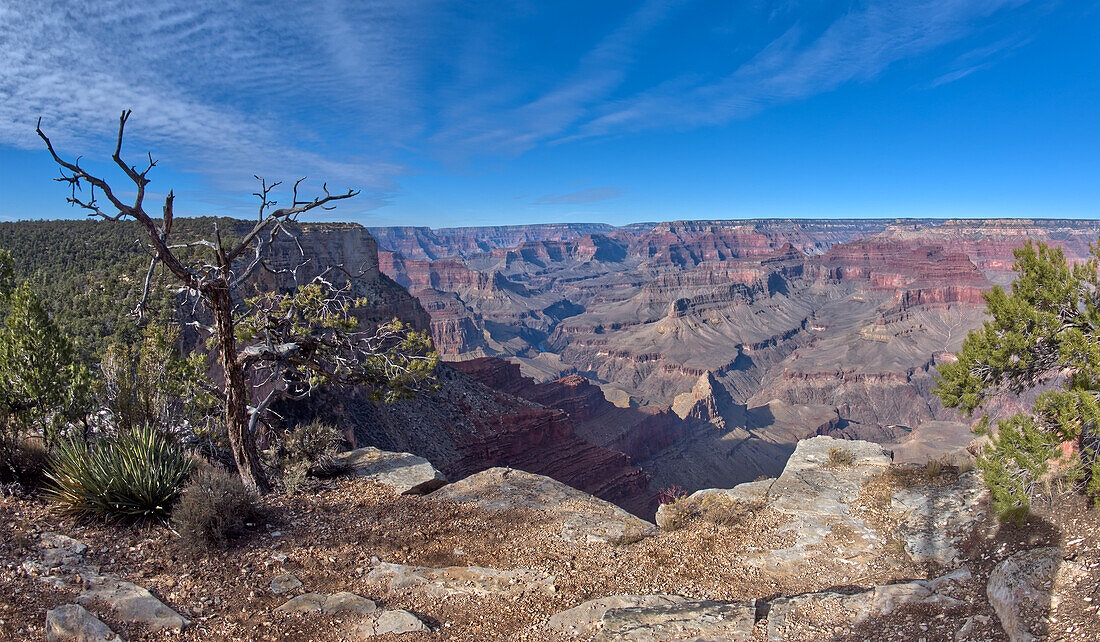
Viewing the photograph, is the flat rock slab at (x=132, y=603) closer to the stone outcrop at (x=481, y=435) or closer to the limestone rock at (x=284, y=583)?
the limestone rock at (x=284, y=583)

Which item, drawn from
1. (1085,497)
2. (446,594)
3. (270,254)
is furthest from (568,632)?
(270,254)

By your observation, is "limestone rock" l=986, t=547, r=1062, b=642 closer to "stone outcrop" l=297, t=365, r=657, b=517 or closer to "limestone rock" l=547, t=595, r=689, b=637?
"limestone rock" l=547, t=595, r=689, b=637

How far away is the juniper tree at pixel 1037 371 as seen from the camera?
7.47 m

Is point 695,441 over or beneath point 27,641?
beneath

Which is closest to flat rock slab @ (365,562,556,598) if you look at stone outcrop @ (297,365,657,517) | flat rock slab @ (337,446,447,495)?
flat rock slab @ (337,446,447,495)

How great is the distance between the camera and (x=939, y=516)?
8984 millimetres

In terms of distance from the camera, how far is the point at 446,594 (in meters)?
6.68

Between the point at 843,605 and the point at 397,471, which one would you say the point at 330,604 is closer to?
the point at 397,471

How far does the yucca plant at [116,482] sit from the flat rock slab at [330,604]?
9.69ft

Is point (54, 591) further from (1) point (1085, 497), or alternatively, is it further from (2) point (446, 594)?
(1) point (1085, 497)

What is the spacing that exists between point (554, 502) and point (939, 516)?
6.59 meters

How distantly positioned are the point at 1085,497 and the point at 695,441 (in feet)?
183

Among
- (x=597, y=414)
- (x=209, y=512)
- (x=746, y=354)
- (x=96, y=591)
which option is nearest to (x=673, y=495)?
(x=209, y=512)

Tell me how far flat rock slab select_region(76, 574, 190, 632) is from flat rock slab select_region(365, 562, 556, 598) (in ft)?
6.91
